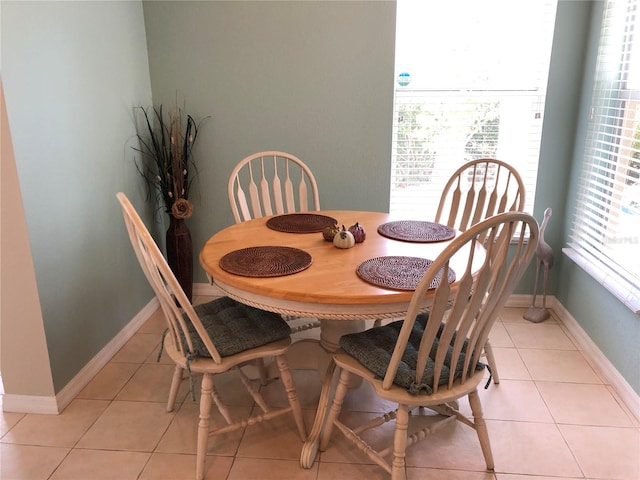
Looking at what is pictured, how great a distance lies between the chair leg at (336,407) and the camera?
1.80 metres

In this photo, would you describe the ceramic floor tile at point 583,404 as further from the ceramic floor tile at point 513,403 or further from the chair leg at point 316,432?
the chair leg at point 316,432

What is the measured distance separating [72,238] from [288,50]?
157 centimetres

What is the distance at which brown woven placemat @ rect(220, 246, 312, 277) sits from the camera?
5.84 feet

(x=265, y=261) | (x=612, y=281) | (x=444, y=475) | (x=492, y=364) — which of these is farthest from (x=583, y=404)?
(x=265, y=261)

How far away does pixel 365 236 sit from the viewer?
2.16 m

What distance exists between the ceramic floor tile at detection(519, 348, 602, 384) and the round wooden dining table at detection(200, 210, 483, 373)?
92 centimetres

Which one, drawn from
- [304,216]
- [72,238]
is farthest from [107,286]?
[304,216]

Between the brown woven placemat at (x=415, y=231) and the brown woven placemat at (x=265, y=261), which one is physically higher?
the brown woven placemat at (x=415, y=231)

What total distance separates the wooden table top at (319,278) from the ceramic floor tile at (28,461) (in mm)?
910

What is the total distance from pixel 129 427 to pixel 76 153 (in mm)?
1223

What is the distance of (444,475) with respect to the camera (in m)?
1.85

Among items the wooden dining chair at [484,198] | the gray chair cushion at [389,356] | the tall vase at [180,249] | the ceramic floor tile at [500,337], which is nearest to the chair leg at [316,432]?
the gray chair cushion at [389,356]

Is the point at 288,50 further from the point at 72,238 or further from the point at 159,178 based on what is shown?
the point at 72,238

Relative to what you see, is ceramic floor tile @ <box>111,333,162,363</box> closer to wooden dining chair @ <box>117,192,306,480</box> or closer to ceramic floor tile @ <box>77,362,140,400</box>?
ceramic floor tile @ <box>77,362,140,400</box>
